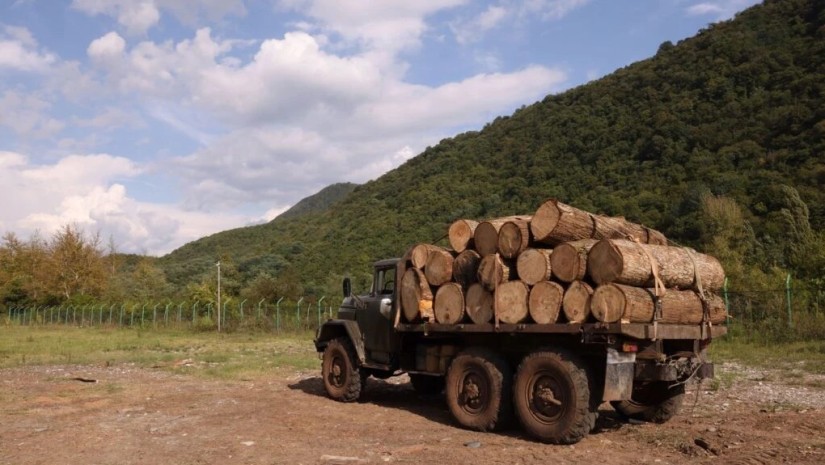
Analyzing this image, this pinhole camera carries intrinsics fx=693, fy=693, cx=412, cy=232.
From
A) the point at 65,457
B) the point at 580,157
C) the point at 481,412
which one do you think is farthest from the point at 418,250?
the point at 580,157

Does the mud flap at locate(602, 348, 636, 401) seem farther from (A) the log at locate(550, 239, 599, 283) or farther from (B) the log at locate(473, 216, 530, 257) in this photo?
(B) the log at locate(473, 216, 530, 257)

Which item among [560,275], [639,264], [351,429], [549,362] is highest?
[639,264]

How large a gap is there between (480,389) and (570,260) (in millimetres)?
2149

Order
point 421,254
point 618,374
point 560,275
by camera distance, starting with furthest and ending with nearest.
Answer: point 421,254 → point 560,275 → point 618,374

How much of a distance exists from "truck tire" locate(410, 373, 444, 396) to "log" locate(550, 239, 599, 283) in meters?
4.68

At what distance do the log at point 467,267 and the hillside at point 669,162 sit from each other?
16.1 meters

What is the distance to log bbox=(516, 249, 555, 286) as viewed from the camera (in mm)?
8227

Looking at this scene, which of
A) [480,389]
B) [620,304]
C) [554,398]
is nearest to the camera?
[620,304]

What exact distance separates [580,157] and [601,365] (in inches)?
1678

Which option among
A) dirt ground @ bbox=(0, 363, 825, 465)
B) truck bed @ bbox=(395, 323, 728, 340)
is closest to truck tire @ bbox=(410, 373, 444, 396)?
dirt ground @ bbox=(0, 363, 825, 465)

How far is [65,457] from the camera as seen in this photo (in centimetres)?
765

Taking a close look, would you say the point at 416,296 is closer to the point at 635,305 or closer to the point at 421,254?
the point at 421,254

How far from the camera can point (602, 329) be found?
→ 7520 millimetres

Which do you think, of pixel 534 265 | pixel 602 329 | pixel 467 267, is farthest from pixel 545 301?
pixel 467 267
